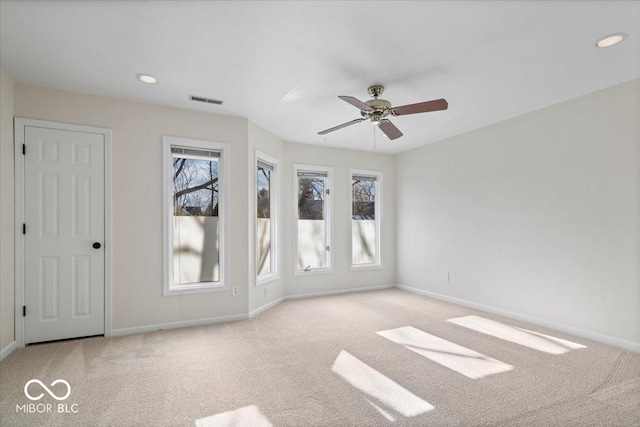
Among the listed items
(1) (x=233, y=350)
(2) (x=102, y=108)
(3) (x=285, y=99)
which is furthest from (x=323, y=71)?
(1) (x=233, y=350)

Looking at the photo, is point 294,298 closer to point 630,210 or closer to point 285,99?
point 285,99

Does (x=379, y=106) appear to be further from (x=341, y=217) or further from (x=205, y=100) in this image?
(x=341, y=217)

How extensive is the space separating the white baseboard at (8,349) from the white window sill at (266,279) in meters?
2.52

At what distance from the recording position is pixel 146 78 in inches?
128

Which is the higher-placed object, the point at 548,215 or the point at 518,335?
the point at 548,215

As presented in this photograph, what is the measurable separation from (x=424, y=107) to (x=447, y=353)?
2307 mm

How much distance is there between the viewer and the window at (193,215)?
4027 mm

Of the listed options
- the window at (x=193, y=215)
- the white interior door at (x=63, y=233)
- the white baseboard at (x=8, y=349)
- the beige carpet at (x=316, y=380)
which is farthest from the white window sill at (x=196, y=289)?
the white baseboard at (x=8, y=349)

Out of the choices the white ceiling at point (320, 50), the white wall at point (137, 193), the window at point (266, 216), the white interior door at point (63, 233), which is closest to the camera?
the white ceiling at point (320, 50)

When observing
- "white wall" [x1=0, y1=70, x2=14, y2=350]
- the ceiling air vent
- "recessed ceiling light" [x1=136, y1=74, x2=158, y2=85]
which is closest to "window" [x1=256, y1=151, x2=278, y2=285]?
the ceiling air vent

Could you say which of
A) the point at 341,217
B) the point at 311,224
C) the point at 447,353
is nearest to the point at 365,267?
the point at 341,217

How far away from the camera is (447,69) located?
10.0 feet

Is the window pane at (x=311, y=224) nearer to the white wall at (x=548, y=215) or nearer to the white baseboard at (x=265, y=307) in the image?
the white baseboard at (x=265, y=307)

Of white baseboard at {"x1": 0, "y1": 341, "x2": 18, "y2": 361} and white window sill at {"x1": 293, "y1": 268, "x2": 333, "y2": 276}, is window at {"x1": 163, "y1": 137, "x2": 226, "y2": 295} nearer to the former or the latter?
white baseboard at {"x1": 0, "y1": 341, "x2": 18, "y2": 361}
